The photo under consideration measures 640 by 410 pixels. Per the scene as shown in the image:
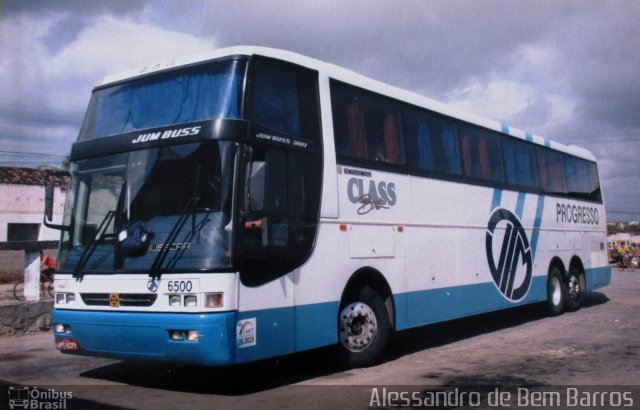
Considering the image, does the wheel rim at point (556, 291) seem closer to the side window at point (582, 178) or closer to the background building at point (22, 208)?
the side window at point (582, 178)

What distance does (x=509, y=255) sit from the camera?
11930mm

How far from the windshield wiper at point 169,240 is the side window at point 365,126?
2.20m

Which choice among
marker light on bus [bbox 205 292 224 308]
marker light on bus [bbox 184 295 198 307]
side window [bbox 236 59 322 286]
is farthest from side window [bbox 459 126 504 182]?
marker light on bus [bbox 184 295 198 307]

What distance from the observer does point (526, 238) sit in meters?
12.6

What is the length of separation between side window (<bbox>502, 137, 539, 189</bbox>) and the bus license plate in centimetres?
824

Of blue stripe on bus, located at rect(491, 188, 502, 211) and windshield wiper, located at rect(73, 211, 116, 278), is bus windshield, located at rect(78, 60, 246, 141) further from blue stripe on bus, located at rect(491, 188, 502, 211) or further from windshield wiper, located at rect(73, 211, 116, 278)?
blue stripe on bus, located at rect(491, 188, 502, 211)

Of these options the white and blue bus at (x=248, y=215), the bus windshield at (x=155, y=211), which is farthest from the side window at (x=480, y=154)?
the bus windshield at (x=155, y=211)

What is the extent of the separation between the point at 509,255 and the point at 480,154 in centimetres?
205

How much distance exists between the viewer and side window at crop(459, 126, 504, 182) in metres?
10.8

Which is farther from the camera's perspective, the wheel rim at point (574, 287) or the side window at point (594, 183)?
the side window at point (594, 183)

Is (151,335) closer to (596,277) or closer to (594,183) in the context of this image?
(596,277)

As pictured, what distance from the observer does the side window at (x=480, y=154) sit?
1084 centimetres

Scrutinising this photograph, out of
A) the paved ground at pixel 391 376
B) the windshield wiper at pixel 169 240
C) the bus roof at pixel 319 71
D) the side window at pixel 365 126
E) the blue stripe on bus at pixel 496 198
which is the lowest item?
the paved ground at pixel 391 376

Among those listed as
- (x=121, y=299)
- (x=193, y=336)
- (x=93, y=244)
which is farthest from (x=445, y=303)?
(x=93, y=244)
